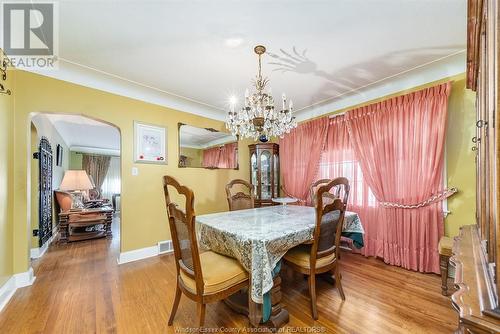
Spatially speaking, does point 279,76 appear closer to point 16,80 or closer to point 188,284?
point 188,284

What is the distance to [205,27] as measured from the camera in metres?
1.76

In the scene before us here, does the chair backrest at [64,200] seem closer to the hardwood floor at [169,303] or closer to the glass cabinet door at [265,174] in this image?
the hardwood floor at [169,303]

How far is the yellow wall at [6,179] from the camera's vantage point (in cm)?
195

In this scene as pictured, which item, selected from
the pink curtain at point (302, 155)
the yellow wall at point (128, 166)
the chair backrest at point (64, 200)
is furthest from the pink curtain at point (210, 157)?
the chair backrest at point (64, 200)

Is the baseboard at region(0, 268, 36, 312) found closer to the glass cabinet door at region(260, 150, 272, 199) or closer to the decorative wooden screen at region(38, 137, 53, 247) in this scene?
the decorative wooden screen at region(38, 137, 53, 247)

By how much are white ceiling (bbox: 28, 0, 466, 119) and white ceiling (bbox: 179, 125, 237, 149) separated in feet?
2.48

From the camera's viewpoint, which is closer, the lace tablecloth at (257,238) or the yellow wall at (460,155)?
the lace tablecloth at (257,238)

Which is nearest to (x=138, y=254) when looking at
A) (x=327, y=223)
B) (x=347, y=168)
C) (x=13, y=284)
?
(x=13, y=284)

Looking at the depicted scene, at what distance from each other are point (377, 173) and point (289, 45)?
1998 mm

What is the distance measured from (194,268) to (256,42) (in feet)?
6.38

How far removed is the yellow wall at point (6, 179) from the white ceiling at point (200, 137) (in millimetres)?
1874

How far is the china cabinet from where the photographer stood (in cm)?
412

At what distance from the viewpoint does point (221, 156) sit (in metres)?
3.99

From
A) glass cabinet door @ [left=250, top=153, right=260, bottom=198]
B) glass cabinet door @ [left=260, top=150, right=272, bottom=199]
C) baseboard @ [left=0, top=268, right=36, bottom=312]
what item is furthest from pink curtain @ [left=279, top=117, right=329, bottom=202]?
baseboard @ [left=0, top=268, right=36, bottom=312]
